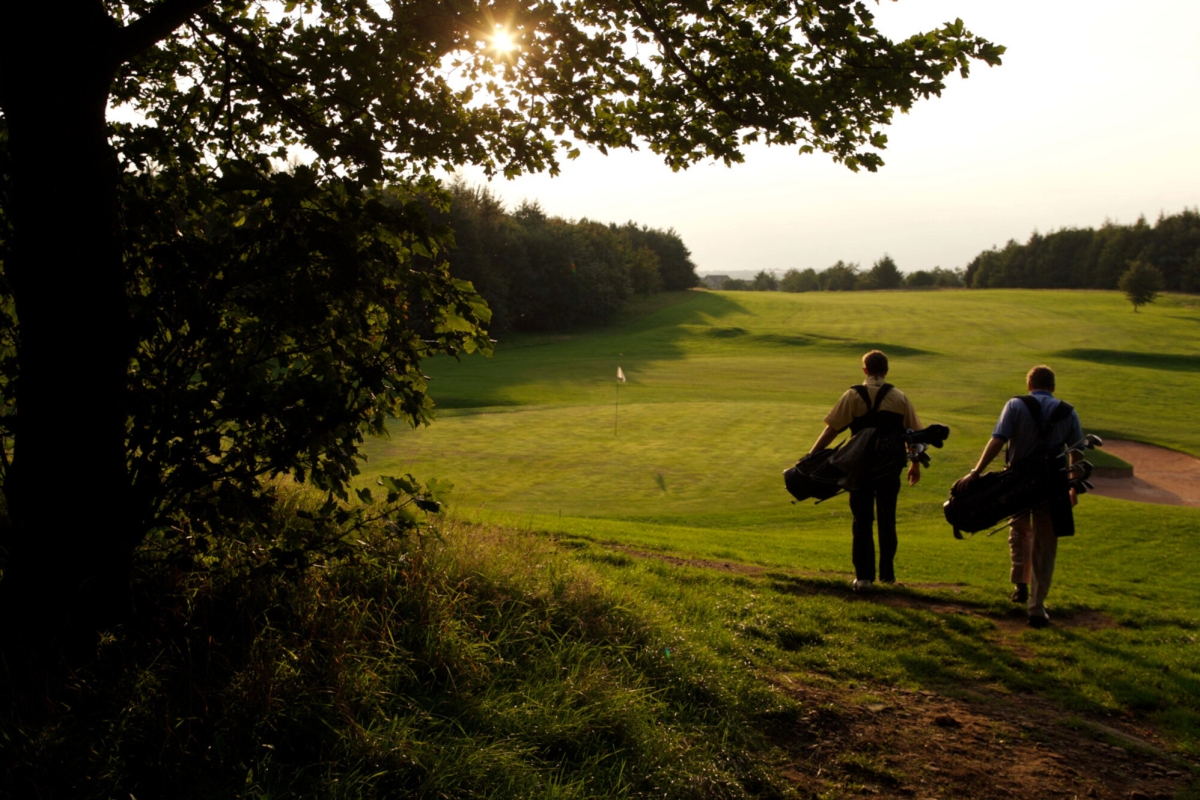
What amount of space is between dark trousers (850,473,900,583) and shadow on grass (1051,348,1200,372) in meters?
48.5

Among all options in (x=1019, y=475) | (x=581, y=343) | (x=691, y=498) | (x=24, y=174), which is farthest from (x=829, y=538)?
(x=581, y=343)

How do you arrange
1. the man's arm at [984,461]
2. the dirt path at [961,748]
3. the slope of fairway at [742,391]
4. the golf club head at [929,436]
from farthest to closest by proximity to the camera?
the slope of fairway at [742,391] → the golf club head at [929,436] → the man's arm at [984,461] → the dirt path at [961,748]

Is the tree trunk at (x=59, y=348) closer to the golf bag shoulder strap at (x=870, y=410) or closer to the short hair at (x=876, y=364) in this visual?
the golf bag shoulder strap at (x=870, y=410)

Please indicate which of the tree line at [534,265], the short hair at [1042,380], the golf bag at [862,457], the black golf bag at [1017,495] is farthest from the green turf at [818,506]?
the tree line at [534,265]

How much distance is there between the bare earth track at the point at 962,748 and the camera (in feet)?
15.1

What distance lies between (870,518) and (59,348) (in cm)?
685

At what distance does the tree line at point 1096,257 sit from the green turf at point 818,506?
48672 millimetres

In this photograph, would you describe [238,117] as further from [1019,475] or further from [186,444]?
[1019,475]

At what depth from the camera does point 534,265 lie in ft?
236

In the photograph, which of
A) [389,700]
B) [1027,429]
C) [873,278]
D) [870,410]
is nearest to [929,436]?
[870,410]

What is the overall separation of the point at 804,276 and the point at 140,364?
156473 millimetres

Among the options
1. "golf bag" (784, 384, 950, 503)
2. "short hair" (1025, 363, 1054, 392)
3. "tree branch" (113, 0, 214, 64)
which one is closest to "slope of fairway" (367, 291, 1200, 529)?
"golf bag" (784, 384, 950, 503)

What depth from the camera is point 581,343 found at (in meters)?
64.9

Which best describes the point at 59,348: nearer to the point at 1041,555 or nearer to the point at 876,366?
the point at 876,366
